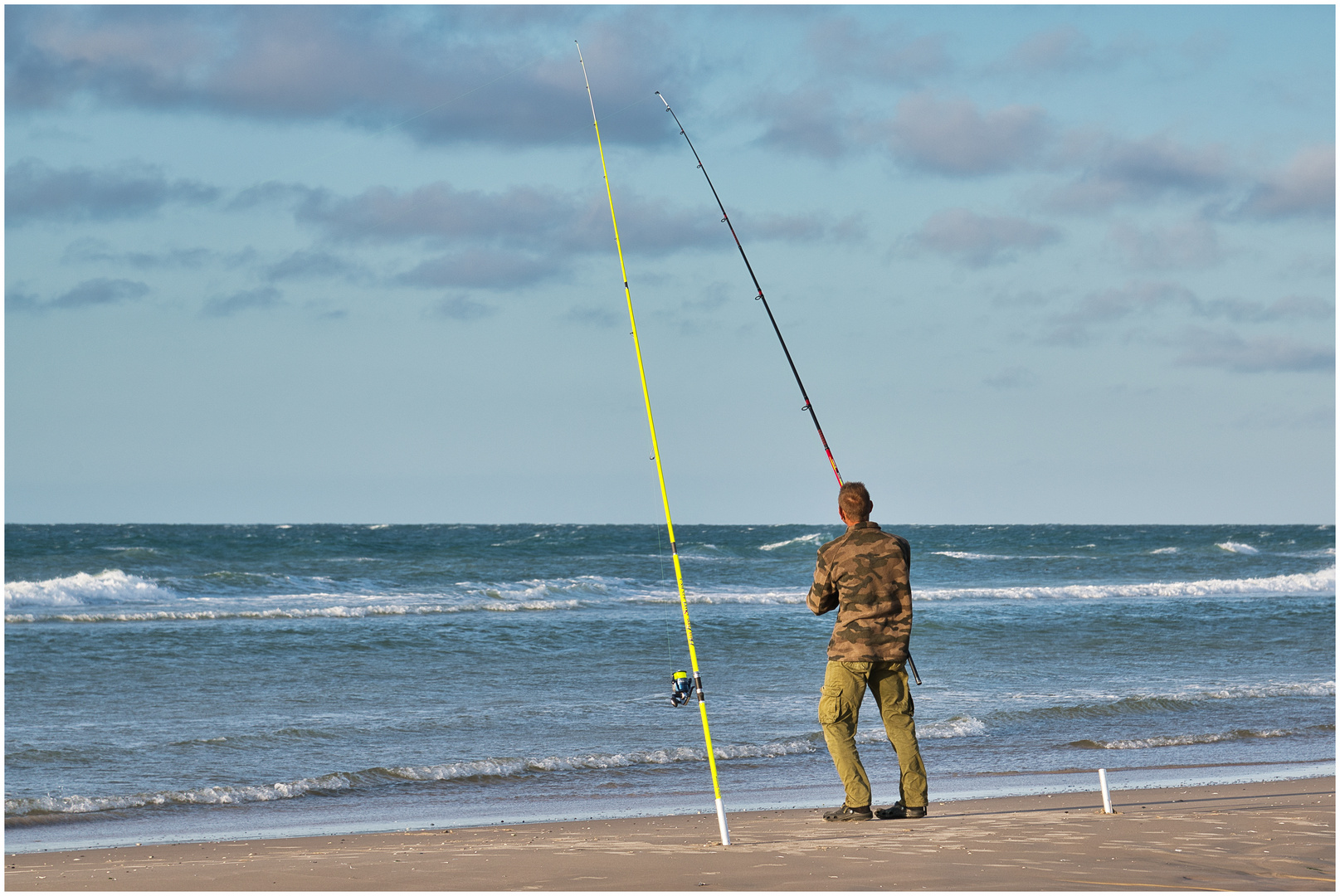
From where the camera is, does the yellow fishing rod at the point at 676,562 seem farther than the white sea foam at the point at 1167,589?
No

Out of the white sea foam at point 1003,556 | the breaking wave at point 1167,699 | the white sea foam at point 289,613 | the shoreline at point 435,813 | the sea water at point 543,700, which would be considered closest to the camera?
the shoreline at point 435,813

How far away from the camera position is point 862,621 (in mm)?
4977

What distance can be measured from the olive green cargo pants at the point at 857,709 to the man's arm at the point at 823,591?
24cm

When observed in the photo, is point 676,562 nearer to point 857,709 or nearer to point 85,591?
point 857,709

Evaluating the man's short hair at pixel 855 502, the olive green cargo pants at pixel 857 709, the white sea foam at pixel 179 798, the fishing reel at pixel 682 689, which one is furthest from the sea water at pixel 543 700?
the man's short hair at pixel 855 502

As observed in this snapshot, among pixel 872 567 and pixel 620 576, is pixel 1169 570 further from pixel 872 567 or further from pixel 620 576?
pixel 872 567

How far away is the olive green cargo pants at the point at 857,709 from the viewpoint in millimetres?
5008

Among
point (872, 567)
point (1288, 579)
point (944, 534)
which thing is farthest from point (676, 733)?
point (944, 534)

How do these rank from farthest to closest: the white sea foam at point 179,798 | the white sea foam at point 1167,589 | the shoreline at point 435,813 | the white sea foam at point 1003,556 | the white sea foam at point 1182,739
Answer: the white sea foam at point 1003,556
the white sea foam at point 1167,589
the white sea foam at point 1182,739
the white sea foam at point 179,798
the shoreline at point 435,813

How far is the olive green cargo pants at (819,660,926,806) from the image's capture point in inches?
197

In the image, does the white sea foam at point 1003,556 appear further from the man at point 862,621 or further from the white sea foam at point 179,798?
the man at point 862,621

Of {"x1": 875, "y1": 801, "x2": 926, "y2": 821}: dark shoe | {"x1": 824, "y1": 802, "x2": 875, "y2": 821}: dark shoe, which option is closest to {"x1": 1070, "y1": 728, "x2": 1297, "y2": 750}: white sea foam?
{"x1": 875, "y1": 801, "x2": 926, "y2": 821}: dark shoe

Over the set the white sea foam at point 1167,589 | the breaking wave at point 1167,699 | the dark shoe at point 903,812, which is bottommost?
the white sea foam at point 1167,589

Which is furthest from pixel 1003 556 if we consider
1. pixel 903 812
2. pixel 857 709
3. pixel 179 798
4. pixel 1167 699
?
pixel 857 709
